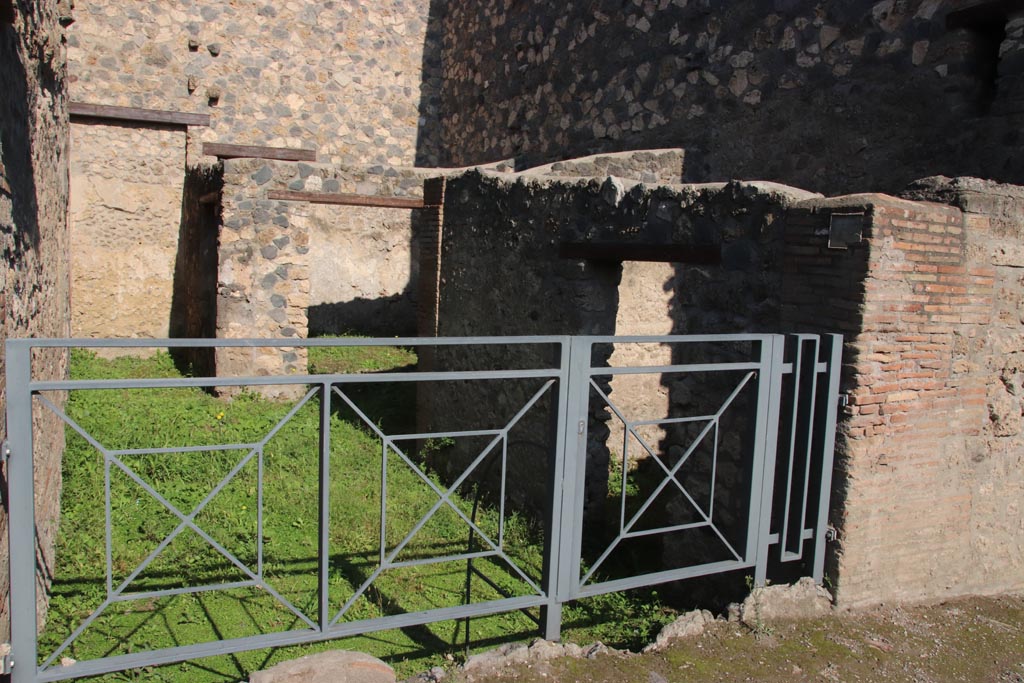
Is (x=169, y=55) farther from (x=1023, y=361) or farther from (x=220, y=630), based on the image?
(x=1023, y=361)

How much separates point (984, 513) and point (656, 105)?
4.97 metres

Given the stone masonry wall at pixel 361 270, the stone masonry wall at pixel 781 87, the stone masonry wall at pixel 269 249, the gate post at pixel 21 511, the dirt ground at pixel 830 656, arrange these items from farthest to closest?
the stone masonry wall at pixel 361 270 < the stone masonry wall at pixel 269 249 < the stone masonry wall at pixel 781 87 < the dirt ground at pixel 830 656 < the gate post at pixel 21 511

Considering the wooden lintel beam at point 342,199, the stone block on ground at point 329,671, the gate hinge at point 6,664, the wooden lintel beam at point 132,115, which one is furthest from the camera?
A: the wooden lintel beam at point 132,115

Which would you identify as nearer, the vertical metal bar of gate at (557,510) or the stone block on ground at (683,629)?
the vertical metal bar of gate at (557,510)

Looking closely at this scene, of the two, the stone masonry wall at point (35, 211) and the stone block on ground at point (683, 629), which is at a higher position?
the stone masonry wall at point (35, 211)

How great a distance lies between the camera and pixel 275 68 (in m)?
12.9

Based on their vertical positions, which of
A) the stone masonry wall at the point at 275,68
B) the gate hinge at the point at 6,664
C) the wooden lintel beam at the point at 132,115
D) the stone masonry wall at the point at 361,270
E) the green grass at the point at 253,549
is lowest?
the green grass at the point at 253,549

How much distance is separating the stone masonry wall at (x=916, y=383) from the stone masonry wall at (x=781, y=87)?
55.0 inches

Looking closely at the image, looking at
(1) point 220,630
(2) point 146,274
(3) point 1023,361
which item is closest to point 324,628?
(1) point 220,630

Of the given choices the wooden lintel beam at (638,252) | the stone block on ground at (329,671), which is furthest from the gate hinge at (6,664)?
the wooden lintel beam at (638,252)

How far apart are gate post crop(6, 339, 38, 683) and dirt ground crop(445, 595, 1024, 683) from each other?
1.52 meters

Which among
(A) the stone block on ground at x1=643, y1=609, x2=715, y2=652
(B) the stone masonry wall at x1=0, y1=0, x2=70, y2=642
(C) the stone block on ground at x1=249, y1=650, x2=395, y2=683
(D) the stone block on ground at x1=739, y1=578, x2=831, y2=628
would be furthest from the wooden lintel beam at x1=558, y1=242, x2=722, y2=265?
(B) the stone masonry wall at x1=0, y1=0, x2=70, y2=642

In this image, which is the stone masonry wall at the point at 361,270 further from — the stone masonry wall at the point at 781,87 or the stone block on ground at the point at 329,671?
the stone block on ground at the point at 329,671

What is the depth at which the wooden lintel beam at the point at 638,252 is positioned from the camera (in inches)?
181
